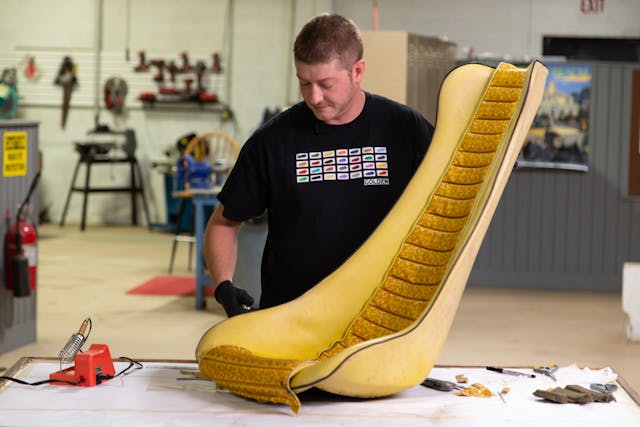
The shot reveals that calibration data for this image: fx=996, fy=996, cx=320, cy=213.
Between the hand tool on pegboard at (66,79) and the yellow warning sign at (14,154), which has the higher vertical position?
the hand tool on pegboard at (66,79)

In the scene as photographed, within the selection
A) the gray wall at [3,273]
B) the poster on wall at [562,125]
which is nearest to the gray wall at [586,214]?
the poster on wall at [562,125]

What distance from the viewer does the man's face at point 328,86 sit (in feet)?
7.07

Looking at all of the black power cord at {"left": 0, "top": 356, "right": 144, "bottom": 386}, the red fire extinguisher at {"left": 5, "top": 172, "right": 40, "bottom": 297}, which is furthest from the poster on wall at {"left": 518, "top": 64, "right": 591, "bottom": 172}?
the black power cord at {"left": 0, "top": 356, "right": 144, "bottom": 386}

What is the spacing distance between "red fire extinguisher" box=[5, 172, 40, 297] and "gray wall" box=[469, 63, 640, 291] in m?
3.42

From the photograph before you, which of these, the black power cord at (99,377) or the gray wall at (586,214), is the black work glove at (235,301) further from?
the gray wall at (586,214)

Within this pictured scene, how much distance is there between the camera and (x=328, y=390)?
190 cm

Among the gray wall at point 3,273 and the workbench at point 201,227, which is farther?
the workbench at point 201,227

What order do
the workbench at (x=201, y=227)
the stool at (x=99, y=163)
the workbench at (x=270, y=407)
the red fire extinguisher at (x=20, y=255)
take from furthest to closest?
the stool at (x=99, y=163)
the workbench at (x=201, y=227)
the red fire extinguisher at (x=20, y=255)
the workbench at (x=270, y=407)

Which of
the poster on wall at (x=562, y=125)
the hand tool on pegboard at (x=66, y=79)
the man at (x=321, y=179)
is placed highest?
the hand tool on pegboard at (x=66, y=79)

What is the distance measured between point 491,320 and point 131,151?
5518mm

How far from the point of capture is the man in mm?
2359

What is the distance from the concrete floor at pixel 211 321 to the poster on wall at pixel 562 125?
0.95m

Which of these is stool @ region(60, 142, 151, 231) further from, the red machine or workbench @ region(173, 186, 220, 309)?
the red machine

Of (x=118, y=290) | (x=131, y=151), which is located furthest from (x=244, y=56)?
(x=118, y=290)
